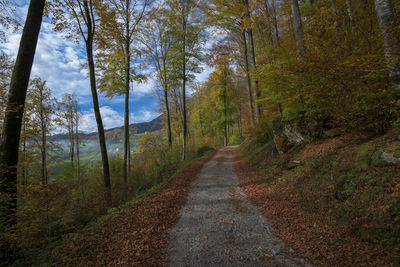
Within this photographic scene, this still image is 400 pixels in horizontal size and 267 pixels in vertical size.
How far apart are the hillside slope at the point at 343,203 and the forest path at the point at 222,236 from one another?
424 millimetres

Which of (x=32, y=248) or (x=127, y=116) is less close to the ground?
(x=127, y=116)

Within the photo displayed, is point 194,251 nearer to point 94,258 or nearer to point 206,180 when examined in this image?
point 94,258

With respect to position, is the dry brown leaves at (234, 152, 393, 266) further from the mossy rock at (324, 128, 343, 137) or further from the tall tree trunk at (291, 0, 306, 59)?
the tall tree trunk at (291, 0, 306, 59)

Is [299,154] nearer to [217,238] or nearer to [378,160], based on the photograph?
[378,160]

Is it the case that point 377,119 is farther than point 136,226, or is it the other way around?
point 377,119

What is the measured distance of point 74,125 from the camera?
2006 cm

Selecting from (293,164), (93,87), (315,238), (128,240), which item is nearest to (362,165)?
(315,238)

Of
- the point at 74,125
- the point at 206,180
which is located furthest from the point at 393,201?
the point at 74,125

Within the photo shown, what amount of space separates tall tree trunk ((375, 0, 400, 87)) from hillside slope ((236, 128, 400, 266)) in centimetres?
159

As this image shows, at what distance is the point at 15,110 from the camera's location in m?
4.17

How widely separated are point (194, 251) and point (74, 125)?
22.6 m

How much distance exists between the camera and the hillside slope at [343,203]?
294 centimetres

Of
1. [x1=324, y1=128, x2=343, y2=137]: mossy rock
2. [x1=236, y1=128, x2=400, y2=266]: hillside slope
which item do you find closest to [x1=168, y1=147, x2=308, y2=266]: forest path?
[x1=236, y1=128, x2=400, y2=266]: hillside slope

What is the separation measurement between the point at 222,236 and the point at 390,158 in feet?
13.9
